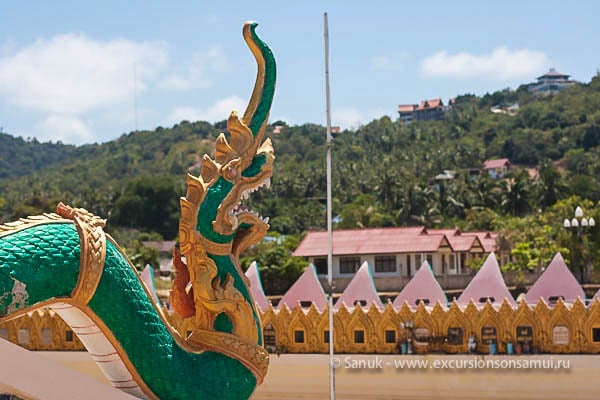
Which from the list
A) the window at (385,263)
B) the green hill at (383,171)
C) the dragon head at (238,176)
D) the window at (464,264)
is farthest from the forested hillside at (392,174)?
the dragon head at (238,176)

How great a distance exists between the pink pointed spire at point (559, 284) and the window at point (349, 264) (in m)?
15.6

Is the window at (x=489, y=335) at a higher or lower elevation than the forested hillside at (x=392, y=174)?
lower

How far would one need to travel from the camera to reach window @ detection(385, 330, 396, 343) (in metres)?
19.9

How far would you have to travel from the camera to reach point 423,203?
2064 inches

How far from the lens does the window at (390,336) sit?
19.9 m

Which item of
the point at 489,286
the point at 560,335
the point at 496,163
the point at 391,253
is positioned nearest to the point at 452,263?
the point at 391,253

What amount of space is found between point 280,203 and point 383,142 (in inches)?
1117

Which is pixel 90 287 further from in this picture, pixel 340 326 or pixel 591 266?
pixel 591 266

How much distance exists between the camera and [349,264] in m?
36.4

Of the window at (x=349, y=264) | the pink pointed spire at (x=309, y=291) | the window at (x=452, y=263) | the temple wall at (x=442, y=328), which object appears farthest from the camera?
the window at (x=452, y=263)

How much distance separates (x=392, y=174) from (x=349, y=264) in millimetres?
21430

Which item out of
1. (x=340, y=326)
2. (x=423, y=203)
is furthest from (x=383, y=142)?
(x=340, y=326)

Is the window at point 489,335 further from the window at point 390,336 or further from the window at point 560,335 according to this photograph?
the window at point 390,336

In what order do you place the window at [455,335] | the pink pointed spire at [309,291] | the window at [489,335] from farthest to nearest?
the pink pointed spire at [309,291] → the window at [455,335] → the window at [489,335]
